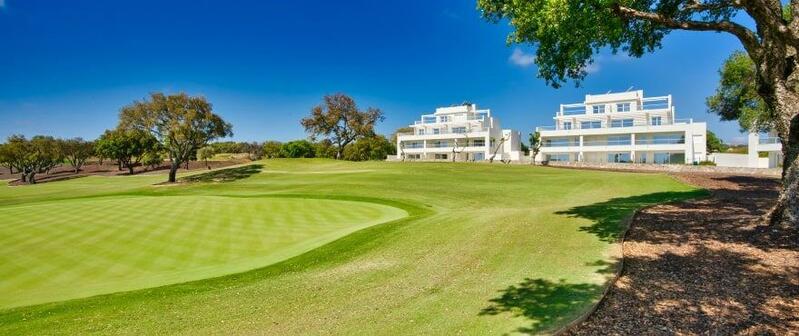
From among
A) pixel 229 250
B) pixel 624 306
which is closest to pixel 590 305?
pixel 624 306

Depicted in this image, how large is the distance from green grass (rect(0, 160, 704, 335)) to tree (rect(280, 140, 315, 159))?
83.5 meters

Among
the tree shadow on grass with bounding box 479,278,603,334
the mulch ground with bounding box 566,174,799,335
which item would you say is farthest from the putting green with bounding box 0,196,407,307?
the mulch ground with bounding box 566,174,799,335

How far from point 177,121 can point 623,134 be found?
68.4 m

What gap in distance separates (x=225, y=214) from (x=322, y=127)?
65303mm

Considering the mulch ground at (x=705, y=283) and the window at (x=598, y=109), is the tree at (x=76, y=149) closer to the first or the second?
the mulch ground at (x=705, y=283)

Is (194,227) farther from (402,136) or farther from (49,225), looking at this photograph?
(402,136)

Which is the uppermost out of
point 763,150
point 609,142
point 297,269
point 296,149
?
point 296,149

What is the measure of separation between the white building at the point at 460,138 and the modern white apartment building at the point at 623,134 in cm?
1038

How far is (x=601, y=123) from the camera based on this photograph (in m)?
73.7

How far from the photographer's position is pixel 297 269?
36.5 ft

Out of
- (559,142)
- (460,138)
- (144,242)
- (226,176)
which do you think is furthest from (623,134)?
(144,242)

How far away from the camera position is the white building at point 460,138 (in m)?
90.1

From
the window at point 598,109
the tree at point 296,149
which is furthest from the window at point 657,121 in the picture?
the tree at point 296,149

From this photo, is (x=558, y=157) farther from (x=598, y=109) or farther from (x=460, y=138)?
(x=460, y=138)
